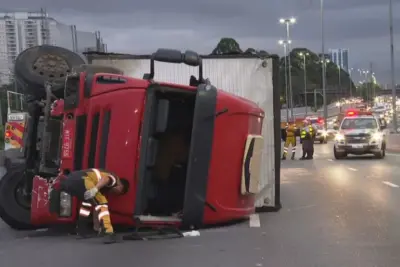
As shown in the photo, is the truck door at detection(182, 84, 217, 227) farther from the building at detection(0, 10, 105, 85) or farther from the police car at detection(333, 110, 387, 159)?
the building at detection(0, 10, 105, 85)

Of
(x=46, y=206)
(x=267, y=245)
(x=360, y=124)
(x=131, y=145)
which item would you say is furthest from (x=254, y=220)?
(x=360, y=124)

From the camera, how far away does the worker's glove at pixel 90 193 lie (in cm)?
756

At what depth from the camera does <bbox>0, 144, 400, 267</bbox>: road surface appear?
→ 679 centimetres

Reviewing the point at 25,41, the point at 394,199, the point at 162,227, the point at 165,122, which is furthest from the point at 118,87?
the point at 25,41

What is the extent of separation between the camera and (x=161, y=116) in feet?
26.9

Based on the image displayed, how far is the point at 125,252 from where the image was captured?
23.9ft

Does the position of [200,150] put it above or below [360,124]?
below

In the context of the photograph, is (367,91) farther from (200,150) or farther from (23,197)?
(200,150)

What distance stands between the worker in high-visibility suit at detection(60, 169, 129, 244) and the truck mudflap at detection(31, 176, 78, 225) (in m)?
0.15

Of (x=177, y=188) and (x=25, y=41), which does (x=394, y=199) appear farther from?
(x=25, y=41)

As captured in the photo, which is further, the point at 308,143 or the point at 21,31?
the point at 21,31

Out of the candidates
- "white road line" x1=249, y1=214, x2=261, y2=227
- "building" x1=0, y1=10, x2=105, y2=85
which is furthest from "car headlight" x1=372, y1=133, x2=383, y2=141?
"building" x1=0, y1=10, x2=105, y2=85

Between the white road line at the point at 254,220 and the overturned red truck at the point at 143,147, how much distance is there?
0.26 m

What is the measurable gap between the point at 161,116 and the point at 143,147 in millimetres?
523
